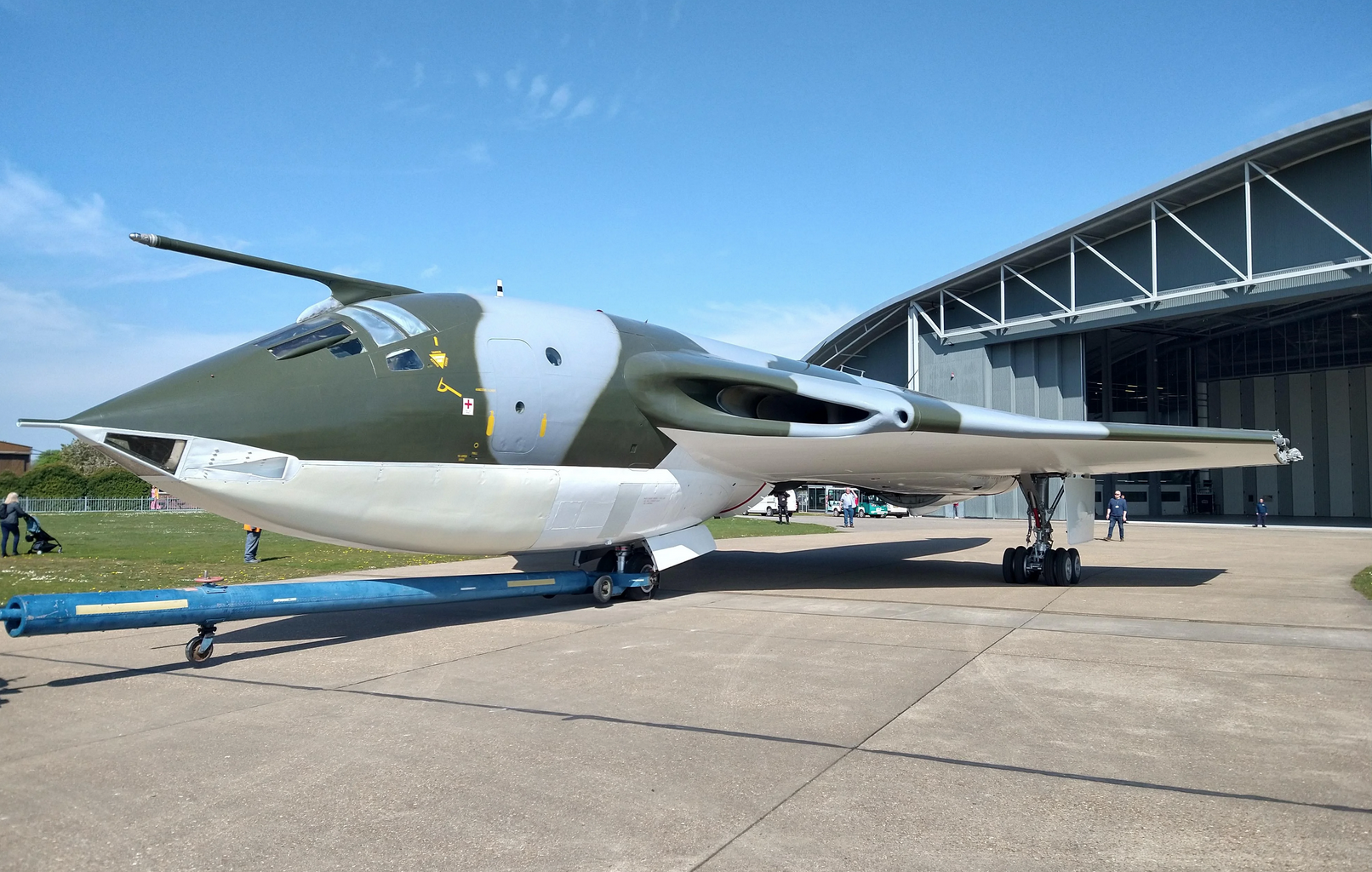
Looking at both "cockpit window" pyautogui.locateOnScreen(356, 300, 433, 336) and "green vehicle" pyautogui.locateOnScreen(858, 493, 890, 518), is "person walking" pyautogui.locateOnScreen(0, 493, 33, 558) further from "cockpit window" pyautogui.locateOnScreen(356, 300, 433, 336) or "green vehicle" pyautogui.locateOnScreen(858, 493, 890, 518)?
"green vehicle" pyautogui.locateOnScreen(858, 493, 890, 518)

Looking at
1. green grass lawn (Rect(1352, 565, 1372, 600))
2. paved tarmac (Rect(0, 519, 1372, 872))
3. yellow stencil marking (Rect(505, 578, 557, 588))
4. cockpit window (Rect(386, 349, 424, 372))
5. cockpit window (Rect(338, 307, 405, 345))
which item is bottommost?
paved tarmac (Rect(0, 519, 1372, 872))

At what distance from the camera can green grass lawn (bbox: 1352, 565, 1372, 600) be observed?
12781 millimetres

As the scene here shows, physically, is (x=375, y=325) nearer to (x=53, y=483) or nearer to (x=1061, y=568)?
(x=1061, y=568)

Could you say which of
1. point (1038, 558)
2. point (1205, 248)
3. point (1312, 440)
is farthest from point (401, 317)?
point (1312, 440)

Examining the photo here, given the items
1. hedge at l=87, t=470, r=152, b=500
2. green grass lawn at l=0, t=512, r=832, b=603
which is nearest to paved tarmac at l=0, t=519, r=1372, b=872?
green grass lawn at l=0, t=512, r=832, b=603

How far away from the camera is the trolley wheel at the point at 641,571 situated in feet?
38.6

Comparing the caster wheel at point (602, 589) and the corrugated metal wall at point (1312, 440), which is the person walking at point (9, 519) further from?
the corrugated metal wall at point (1312, 440)

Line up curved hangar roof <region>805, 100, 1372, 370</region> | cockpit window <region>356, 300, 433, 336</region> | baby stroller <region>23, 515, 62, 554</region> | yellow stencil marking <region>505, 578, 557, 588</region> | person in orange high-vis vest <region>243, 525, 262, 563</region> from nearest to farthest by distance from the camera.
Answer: cockpit window <region>356, 300, 433, 336</region> → yellow stencil marking <region>505, 578, 557, 588</region> → person in orange high-vis vest <region>243, 525, 262, 563</region> → baby stroller <region>23, 515, 62, 554</region> → curved hangar roof <region>805, 100, 1372, 370</region>

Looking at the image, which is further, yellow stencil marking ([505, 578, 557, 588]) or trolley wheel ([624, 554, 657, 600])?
trolley wheel ([624, 554, 657, 600])

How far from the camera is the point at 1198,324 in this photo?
44844 millimetres

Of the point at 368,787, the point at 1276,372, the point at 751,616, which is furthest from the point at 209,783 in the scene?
the point at 1276,372

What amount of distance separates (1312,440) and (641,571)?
2023 inches

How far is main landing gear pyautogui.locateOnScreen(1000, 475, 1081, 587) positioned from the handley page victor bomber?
3.14 feet

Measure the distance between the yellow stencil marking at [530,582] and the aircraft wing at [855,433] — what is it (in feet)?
7.57
